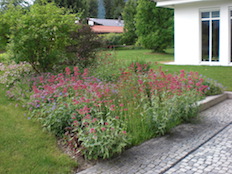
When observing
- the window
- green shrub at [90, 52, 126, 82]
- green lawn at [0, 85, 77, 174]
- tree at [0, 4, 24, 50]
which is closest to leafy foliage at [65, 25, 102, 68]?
green shrub at [90, 52, 126, 82]

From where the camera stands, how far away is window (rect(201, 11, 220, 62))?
13.6m

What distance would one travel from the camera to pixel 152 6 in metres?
22.3

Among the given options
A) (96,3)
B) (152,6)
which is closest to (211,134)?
(152,6)

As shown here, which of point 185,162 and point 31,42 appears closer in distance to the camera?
point 185,162

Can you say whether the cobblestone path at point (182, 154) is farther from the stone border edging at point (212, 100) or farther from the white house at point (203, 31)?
the white house at point (203, 31)

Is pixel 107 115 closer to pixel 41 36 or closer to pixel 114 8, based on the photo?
pixel 41 36

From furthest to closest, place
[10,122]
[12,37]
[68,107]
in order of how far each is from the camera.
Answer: [12,37] → [10,122] → [68,107]

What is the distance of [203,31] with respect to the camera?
46.3 ft

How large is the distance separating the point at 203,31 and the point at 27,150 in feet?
39.6

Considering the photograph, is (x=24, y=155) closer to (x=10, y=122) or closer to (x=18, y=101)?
(x=10, y=122)

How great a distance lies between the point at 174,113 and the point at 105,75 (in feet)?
11.2

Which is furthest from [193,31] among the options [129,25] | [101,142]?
[129,25]

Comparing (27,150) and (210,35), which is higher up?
(210,35)

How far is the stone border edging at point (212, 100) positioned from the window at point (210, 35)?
648cm
